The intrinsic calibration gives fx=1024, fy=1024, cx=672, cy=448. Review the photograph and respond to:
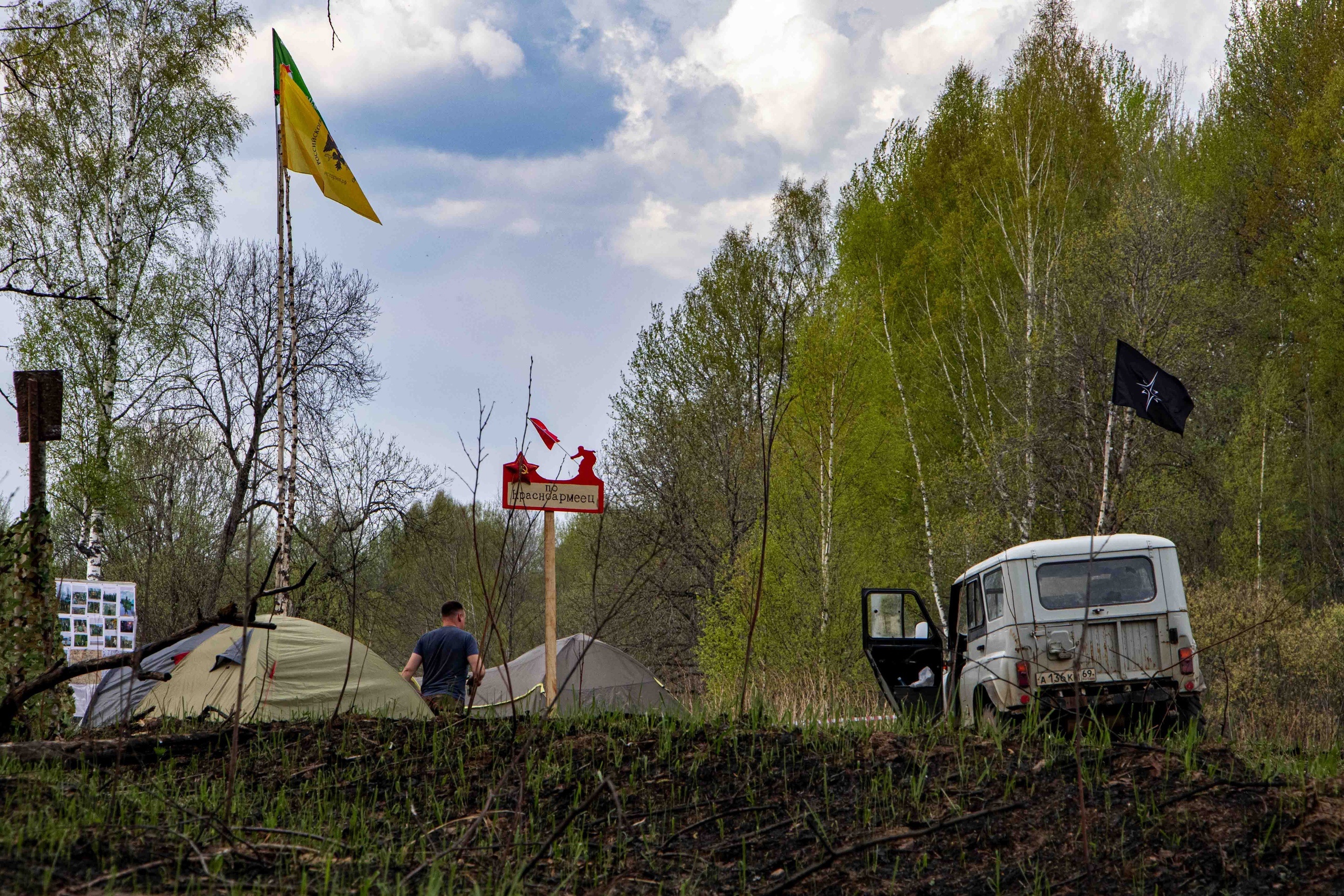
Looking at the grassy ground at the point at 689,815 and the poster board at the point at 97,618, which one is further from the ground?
the poster board at the point at 97,618

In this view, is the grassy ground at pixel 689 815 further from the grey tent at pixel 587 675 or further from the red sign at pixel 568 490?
the grey tent at pixel 587 675

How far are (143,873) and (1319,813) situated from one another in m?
4.18

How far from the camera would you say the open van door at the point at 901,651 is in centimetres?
931

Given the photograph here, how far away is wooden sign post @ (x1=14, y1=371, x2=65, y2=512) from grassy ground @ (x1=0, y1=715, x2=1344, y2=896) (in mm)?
1770

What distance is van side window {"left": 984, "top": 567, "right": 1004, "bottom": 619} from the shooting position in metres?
8.36

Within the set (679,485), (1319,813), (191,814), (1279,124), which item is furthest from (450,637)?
(1279,124)

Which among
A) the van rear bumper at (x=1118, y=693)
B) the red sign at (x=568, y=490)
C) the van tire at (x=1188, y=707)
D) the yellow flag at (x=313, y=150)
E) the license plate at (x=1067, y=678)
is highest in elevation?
the yellow flag at (x=313, y=150)

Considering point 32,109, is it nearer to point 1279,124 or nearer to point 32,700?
point 32,700

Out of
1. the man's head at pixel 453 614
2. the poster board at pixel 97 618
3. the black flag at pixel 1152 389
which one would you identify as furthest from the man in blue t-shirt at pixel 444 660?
the black flag at pixel 1152 389

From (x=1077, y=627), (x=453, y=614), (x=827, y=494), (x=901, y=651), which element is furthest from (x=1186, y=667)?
(x=827, y=494)

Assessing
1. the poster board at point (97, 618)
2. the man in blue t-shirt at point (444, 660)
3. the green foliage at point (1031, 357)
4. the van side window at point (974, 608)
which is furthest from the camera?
the green foliage at point (1031, 357)

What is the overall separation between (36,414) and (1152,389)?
9888 mm

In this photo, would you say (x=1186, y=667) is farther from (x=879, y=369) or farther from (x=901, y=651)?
(x=879, y=369)

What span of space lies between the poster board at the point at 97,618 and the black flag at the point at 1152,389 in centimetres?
1138
